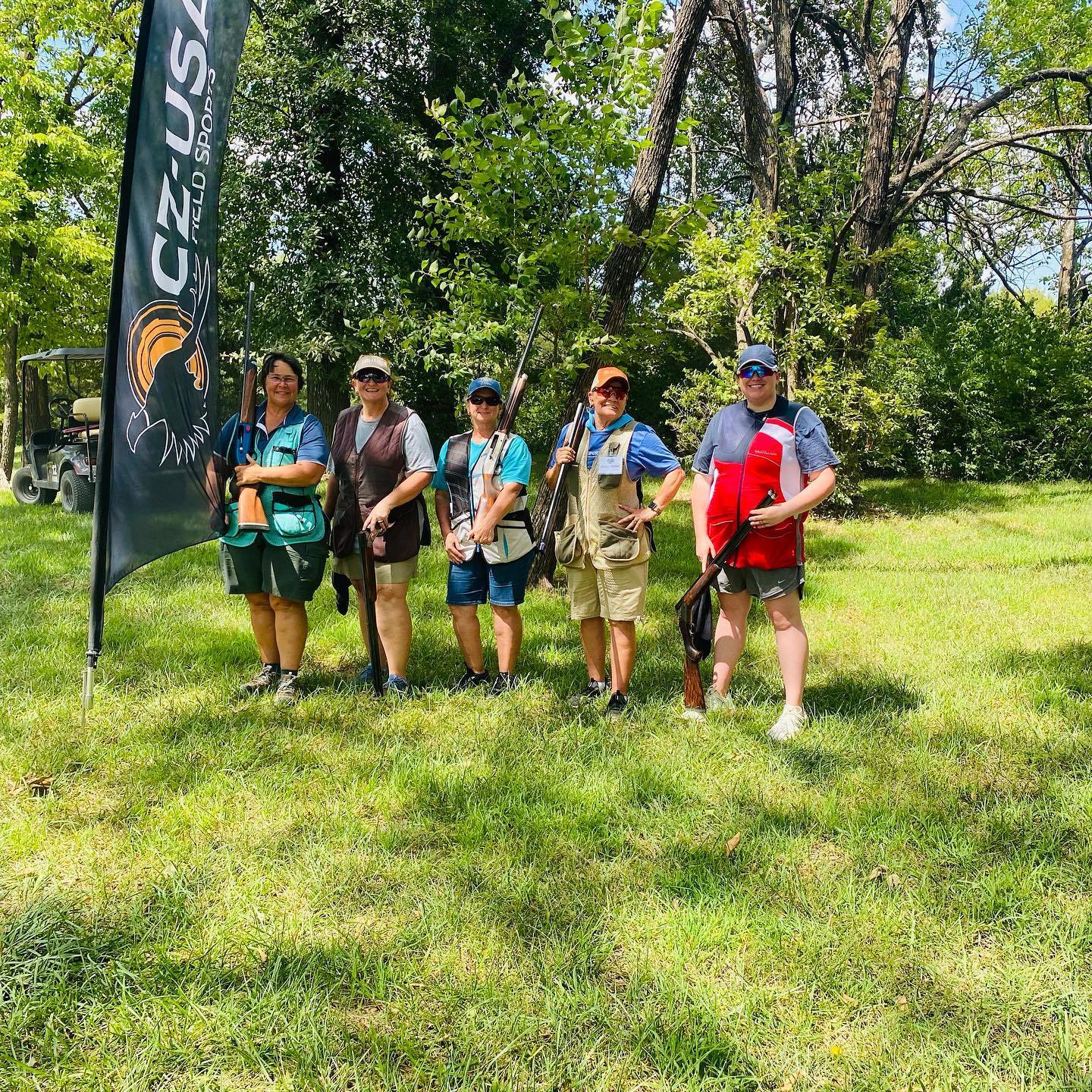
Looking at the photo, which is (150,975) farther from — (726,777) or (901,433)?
(901,433)

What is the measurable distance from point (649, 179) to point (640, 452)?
3433 millimetres

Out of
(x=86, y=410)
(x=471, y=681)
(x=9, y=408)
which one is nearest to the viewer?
(x=471, y=681)

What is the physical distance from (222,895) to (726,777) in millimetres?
2182

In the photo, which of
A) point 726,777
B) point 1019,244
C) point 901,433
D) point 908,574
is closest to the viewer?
point 726,777

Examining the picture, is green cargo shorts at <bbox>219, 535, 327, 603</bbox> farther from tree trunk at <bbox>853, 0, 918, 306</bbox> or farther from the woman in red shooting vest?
tree trunk at <bbox>853, 0, 918, 306</bbox>

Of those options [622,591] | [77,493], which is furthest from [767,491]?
[77,493]

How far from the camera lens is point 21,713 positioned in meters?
4.31

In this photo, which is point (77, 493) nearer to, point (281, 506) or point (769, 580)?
point (281, 506)

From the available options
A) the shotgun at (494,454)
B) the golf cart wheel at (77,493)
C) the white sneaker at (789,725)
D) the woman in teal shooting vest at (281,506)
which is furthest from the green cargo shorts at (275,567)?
the golf cart wheel at (77,493)

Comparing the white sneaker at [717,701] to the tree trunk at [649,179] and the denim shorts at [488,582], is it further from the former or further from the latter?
the tree trunk at [649,179]

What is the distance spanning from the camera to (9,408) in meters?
16.3

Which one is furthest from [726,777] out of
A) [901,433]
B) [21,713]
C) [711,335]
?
[901,433]

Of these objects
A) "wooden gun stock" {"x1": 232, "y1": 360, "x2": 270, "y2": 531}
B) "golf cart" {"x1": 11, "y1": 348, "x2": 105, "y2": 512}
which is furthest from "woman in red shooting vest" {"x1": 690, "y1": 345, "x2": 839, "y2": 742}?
"golf cart" {"x1": 11, "y1": 348, "x2": 105, "y2": 512}

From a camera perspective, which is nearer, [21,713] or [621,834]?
[621,834]
